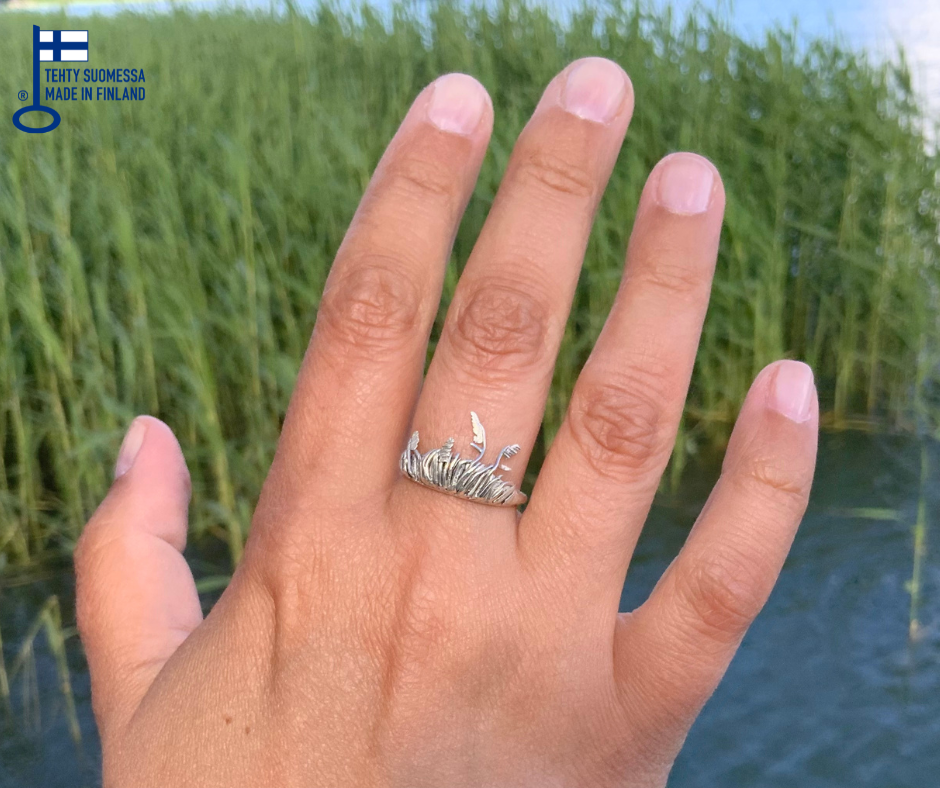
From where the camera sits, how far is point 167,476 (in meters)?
1.31

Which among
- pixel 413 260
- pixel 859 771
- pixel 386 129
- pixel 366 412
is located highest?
pixel 386 129

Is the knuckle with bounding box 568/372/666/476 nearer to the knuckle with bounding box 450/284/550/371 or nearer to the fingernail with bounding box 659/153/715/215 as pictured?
the knuckle with bounding box 450/284/550/371

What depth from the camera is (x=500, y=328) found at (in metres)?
1.06

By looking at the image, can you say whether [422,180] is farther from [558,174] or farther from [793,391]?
[793,391]

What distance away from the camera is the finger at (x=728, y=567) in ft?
3.55

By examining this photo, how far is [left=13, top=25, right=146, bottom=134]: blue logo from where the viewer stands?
3330 millimetres

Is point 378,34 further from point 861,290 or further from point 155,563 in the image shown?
point 155,563

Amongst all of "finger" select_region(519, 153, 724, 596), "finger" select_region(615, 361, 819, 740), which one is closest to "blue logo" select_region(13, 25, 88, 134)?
"finger" select_region(519, 153, 724, 596)

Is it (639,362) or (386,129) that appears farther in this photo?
(386,129)

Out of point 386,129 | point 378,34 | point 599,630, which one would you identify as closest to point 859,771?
point 599,630

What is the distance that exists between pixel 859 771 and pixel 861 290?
185 centimetres

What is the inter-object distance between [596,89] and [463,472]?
19.3 inches

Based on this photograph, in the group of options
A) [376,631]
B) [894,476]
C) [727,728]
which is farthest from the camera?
[894,476]

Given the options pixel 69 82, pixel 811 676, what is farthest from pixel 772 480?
pixel 69 82
